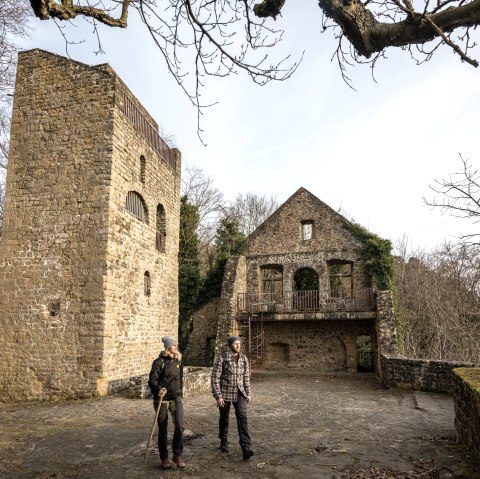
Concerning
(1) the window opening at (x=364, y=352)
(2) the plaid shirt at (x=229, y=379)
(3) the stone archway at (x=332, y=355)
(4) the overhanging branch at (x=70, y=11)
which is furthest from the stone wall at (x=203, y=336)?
(4) the overhanging branch at (x=70, y=11)

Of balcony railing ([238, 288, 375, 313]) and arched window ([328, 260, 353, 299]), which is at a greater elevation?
arched window ([328, 260, 353, 299])

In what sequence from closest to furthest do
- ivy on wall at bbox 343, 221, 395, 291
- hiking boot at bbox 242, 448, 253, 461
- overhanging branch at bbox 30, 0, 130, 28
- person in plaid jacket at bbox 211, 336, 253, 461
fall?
overhanging branch at bbox 30, 0, 130, 28, hiking boot at bbox 242, 448, 253, 461, person in plaid jacket at bbox 211, 336, 253, 461, ivy on wall at bbox 343, 221, 395, 291

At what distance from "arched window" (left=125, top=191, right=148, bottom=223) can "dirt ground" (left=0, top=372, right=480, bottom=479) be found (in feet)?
17.0

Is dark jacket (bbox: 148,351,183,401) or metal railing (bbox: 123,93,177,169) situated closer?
dark jacket (bbox: 148,351,183,401)

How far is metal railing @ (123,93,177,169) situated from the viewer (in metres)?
12.6

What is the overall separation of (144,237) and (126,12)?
9.90 m

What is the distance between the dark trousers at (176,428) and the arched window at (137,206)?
25.7ft

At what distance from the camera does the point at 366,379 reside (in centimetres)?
1498

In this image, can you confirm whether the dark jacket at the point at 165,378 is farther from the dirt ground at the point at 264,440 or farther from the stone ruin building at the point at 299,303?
the stone ruin building at the point at 299,303

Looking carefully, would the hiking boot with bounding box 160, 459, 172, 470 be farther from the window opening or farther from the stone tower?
the window opening

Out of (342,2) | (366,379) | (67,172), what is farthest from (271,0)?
(366,379)

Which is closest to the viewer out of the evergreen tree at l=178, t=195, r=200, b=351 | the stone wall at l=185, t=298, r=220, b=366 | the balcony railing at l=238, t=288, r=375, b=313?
the balcony railing at l=238, t=288, r=375, b=313

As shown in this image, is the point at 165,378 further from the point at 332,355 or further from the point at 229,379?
the point at 332,355

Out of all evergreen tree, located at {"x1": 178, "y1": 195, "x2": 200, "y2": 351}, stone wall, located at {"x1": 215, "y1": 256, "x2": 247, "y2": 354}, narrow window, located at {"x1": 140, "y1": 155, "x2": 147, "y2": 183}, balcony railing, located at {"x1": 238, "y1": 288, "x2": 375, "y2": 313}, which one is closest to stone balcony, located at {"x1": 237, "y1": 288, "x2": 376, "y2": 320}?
balcony railing, located at {"x1": 238, "y1": 288, "x2": 375, "y2": 313}
